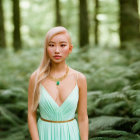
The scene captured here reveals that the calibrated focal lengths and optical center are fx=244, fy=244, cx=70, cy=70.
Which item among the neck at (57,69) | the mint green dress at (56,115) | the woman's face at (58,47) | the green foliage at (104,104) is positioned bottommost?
the green foliage at (104,104)

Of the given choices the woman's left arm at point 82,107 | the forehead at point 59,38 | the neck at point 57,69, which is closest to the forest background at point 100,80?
the woman's left arm at point 82,107

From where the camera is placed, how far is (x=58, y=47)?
2080 mm

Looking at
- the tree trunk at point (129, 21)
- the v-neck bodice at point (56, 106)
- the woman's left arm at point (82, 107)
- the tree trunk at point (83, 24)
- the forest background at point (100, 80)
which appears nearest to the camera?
the v-neck bodice at point (56, 106)

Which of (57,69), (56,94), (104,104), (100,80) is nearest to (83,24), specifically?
(100,80)

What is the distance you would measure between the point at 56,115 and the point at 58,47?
1.90 ft

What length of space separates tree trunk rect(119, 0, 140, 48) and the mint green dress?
20.4 ft

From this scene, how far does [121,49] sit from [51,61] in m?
6.82

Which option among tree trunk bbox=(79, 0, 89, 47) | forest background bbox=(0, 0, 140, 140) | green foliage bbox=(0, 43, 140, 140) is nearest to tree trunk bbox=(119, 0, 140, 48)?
forest background bbox=(0, 0, 140, 140)

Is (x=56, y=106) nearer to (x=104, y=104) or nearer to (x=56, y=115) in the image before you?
(x=56, y=115)

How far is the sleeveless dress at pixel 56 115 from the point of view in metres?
2.07

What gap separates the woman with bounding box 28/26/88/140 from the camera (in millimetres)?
2076

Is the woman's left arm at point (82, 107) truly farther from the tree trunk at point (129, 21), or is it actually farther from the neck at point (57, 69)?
the tree trunk at point (129, 21)

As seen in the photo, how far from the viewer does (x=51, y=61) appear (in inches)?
87.3

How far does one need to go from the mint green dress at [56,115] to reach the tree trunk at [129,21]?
20.4 ft
